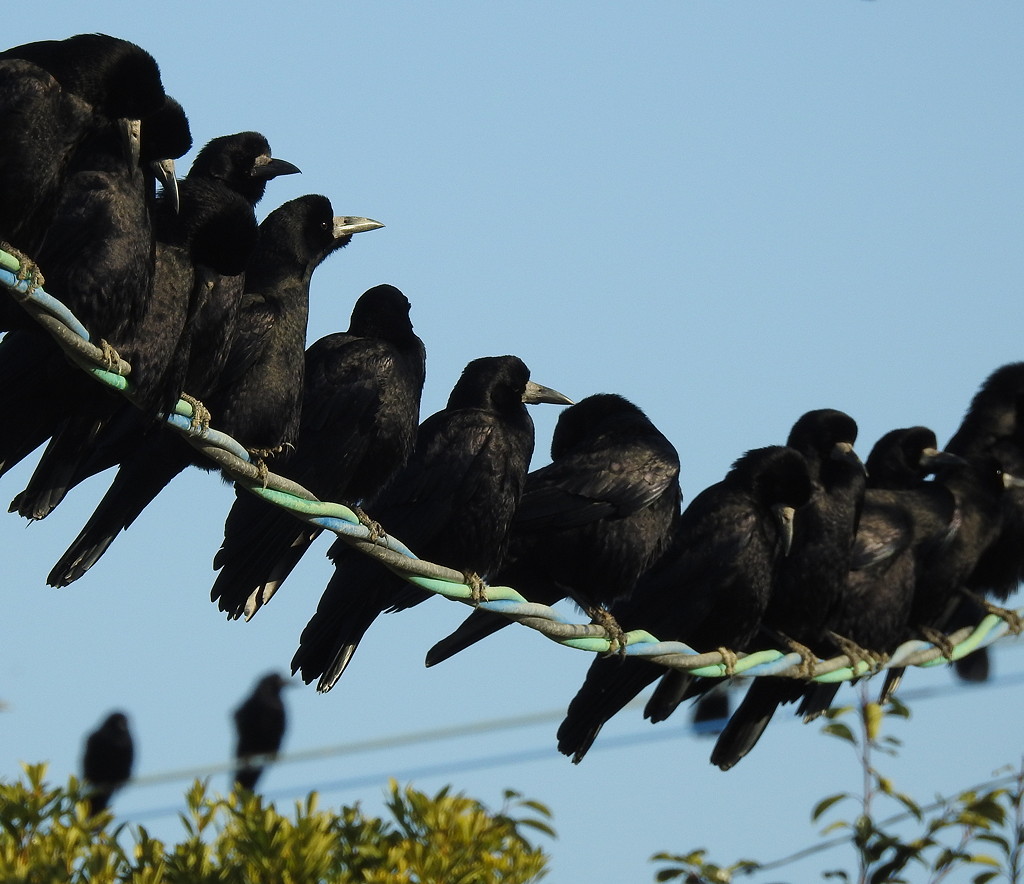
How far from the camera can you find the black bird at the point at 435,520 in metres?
7.56

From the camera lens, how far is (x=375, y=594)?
758 cm

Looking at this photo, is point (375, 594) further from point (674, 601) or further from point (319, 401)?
point (674, 601)

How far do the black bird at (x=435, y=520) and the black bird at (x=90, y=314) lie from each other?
1299 millimetres

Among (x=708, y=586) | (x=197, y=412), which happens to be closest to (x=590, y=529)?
(x=708, y=586)

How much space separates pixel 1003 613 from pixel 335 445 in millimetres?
3990

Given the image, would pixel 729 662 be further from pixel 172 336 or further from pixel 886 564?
pixel 172 336

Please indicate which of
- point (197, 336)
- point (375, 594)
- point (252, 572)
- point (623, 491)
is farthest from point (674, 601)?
point (197, 336)

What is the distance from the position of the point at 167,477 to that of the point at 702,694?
113 inches

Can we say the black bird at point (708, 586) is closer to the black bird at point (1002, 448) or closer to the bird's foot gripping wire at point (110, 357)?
the black bird at point (1002, 448)

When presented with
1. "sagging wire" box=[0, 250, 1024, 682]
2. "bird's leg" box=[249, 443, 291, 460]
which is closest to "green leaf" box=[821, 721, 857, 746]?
"sagging wire" box=[0, 250, 1024, 682]

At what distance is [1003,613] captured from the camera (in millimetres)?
9992

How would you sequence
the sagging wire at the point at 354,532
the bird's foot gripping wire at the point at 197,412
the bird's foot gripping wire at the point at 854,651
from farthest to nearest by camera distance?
the bird's foot gripping wire at the point at 854,651
the bird's foot gripping wire at the point at 197,412
the sagging wire at the point at 354,532

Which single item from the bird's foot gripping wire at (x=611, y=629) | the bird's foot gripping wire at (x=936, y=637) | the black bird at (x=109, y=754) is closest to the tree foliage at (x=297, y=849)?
the bird's foot gripping wire at (x=611, y=629)

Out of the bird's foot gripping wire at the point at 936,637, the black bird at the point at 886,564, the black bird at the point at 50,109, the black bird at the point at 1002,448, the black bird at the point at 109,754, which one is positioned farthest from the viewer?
the black bird at the point at 109,754
